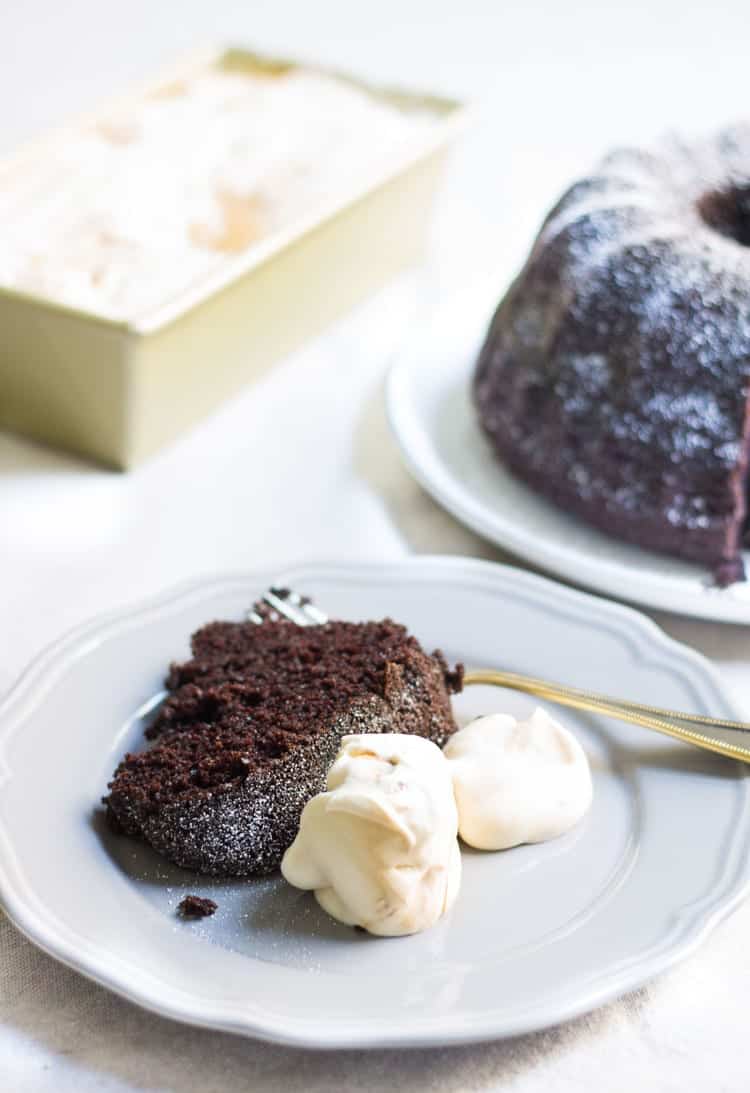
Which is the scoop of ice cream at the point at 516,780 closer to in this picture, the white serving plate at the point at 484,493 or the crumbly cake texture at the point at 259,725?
the crumbly cake texture at the point at 259,725

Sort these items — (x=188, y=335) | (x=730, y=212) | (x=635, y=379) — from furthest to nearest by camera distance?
(x=730, y=212), (x=188, y=335), (x=635, y=379)

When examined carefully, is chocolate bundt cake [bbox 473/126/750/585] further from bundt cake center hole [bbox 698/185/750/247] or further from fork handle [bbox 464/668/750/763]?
Result: fork handle [bbox 464/668/750/763]

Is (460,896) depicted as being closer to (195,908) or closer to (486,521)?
(195,908)

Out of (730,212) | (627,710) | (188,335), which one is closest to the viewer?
(627,710)

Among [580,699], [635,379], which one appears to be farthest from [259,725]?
[635,379]

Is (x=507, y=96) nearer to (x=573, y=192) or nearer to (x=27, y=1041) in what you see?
(x=573, y=192)

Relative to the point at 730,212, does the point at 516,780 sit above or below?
below

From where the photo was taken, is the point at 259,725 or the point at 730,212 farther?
the point at 730,212

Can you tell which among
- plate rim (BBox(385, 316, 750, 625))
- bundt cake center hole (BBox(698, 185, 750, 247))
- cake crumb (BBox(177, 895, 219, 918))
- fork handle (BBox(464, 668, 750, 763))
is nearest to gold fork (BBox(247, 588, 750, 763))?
fork handle (BBox(464, 668, 750, 763))
